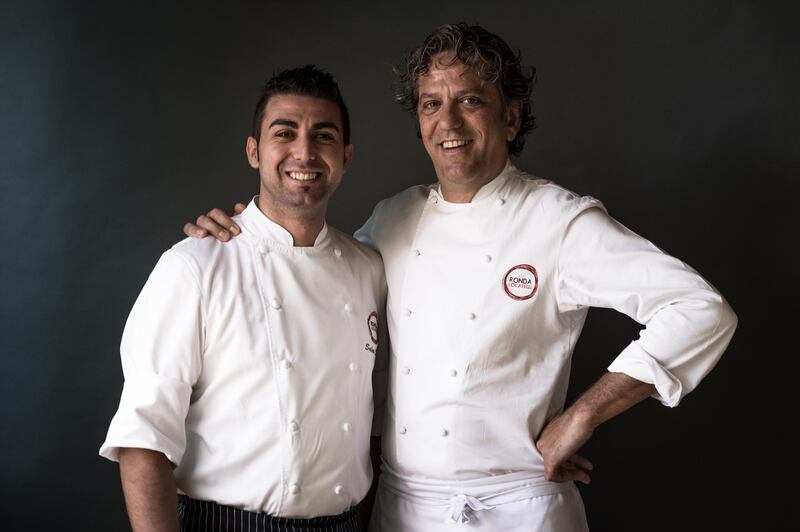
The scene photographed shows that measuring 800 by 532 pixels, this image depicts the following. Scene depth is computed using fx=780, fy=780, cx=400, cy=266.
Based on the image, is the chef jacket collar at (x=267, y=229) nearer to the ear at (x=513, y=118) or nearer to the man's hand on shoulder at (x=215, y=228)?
the man's hand on shoulder at (x=215, y=228)

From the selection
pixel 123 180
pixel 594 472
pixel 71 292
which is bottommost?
pixel 594 472

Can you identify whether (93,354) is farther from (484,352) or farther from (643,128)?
(643,128)

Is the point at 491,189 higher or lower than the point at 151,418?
higher

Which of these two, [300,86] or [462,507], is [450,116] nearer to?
[300,86]

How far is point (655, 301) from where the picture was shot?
193cm

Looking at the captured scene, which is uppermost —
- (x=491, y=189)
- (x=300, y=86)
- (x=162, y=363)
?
(x=300, y=86)

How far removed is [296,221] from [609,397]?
3.06 ft

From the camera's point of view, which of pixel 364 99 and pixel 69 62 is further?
pixel 364 99

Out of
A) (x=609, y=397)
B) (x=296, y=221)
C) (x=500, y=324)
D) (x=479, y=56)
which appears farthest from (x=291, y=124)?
(x=609, y=397)

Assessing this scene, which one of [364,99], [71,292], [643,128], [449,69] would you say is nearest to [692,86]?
[643,128]

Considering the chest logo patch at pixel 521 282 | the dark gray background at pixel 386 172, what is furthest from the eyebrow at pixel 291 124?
the dark gray background at pixel 386 172

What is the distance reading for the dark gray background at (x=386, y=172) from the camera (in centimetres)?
257

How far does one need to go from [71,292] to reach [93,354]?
0.23 m

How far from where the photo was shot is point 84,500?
9.16ft
